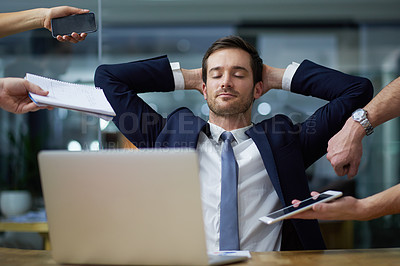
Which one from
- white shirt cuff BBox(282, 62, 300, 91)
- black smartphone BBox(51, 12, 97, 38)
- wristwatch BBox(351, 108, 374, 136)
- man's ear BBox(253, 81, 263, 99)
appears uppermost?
black smartphone BBox(51, 12, 97, 38)

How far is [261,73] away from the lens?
2.05m

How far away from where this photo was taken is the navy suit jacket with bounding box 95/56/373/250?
5.53ft

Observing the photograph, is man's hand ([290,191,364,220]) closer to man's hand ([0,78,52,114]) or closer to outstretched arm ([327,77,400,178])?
outstretched arm ([327,77,400,178])

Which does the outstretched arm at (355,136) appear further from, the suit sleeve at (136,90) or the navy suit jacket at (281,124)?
the suit sleeve at (136,90)

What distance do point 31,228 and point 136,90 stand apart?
54.2 inches

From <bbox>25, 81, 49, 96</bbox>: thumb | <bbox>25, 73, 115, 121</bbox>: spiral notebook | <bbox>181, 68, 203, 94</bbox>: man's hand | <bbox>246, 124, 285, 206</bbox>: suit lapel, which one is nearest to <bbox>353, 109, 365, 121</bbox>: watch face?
<bbox>246, 124, 285, 206</bbox>: suit lapel

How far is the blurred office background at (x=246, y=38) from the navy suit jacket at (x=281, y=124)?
35.7 inches

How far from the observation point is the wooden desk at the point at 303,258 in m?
1.03

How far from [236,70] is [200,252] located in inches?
47.4

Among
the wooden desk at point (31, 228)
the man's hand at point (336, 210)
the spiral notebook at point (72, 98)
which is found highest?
the spiral notebook at point (72, 98)

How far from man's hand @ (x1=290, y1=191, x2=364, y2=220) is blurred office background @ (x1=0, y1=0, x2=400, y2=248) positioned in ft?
5.78

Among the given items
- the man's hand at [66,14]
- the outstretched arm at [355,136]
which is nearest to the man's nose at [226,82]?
the outstretched arm at [355,136]

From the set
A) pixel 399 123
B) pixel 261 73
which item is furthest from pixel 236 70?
pixel 399 123

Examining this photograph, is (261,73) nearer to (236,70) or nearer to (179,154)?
(236,70)
